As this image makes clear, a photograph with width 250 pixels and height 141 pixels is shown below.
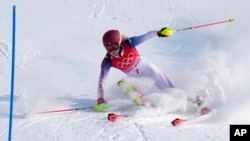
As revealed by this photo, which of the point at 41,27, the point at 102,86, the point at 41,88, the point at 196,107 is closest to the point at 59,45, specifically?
the point at 41,27

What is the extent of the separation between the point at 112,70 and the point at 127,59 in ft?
7.77

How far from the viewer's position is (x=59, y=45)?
11.6m

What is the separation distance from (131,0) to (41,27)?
12.2 ft

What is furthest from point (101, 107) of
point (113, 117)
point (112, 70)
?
point (112, 70)

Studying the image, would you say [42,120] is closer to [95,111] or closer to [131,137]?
[95,111]

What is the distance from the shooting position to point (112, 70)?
32.3ft

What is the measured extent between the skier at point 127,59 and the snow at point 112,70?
0.36 meters

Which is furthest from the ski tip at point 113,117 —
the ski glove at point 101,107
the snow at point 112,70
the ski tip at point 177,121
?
the ski tip at point 177,121

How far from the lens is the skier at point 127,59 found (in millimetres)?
7152

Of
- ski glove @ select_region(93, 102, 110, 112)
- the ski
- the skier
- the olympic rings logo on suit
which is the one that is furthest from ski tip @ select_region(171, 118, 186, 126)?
the olympic rings logo on suit

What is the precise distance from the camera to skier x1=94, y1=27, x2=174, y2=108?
7152mm

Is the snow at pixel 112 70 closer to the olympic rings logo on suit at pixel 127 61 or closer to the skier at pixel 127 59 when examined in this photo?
the skier at pixel 127 59

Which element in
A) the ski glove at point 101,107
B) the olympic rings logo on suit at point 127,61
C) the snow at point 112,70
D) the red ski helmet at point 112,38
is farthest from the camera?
the olympic rings logo on suit at point 127,61

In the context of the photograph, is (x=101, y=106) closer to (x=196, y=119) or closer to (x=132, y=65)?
(x=132, y=65)
